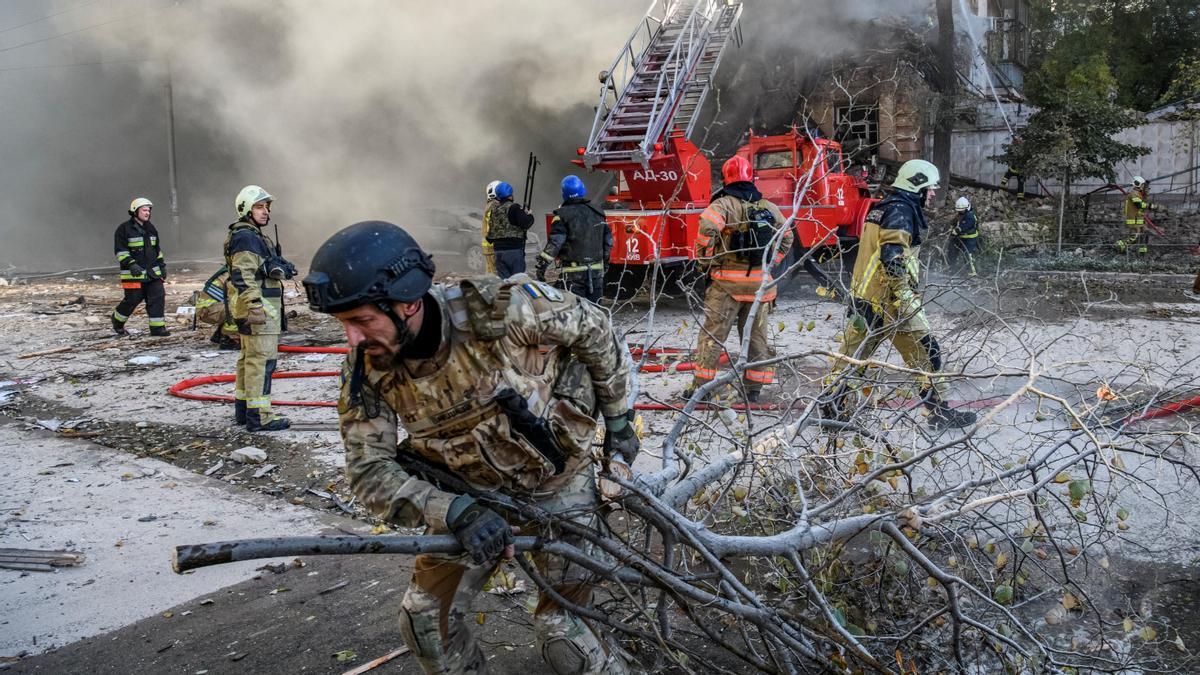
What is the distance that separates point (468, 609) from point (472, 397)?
0.68 m

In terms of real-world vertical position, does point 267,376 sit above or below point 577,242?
below

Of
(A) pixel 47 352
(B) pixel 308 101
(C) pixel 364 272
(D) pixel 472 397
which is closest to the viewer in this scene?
(C) pixel 364 272

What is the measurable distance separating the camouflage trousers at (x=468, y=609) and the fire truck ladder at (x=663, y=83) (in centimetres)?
794

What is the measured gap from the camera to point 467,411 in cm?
238

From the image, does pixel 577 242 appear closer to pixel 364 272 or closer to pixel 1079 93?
pixel 364 272

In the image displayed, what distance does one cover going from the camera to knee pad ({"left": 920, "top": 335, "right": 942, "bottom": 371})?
4918 millimetres

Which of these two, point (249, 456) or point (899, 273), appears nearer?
point (899, 273)

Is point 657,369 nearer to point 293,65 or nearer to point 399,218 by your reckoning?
point 399,218

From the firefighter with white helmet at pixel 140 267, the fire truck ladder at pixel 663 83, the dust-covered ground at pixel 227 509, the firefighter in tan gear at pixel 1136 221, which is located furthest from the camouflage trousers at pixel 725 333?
the firefighter in tan gear at pixel 1136 221

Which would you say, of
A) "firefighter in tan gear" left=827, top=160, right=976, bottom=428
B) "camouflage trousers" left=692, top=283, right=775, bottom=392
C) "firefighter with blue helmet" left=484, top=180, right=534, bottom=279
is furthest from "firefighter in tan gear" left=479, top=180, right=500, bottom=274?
"firefighter in tan gear" left=827, top=160, right=976, bottom=428

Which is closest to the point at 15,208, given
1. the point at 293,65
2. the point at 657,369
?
the point at 293,65

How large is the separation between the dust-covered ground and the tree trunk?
9536 millimetres

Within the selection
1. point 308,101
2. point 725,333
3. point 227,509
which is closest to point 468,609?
point 227,509

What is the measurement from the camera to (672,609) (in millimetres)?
3498
